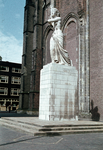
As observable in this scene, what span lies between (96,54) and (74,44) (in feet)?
13.5

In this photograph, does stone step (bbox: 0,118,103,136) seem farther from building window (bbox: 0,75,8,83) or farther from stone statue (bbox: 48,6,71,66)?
building window (bbox: 0,75,8,83)

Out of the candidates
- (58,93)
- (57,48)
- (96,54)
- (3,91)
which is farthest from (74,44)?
(3,91)

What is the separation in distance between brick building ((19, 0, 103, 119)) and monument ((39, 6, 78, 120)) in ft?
18.2

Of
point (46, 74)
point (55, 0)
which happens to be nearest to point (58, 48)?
point (46, 74)

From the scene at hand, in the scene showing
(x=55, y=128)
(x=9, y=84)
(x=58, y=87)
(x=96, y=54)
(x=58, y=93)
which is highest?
(x=96, y=54)

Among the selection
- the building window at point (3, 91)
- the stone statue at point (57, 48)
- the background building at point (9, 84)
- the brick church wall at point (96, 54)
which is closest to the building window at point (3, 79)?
the background building at point (9, 84)

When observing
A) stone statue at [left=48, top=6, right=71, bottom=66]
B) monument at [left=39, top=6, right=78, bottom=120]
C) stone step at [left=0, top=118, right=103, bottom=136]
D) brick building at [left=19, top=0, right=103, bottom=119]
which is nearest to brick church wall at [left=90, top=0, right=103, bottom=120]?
brick building at [left=19, top=0, right=103, bottom=119]

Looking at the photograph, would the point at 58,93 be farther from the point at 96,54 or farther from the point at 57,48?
the point at 96,54

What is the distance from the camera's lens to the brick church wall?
16.4m

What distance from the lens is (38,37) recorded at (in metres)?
27.2

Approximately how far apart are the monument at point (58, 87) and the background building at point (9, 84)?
35.0 meters

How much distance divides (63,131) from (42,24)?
21.8 m

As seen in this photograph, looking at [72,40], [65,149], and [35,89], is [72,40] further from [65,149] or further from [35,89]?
[65,149]

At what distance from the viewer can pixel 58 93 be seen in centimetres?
1098
